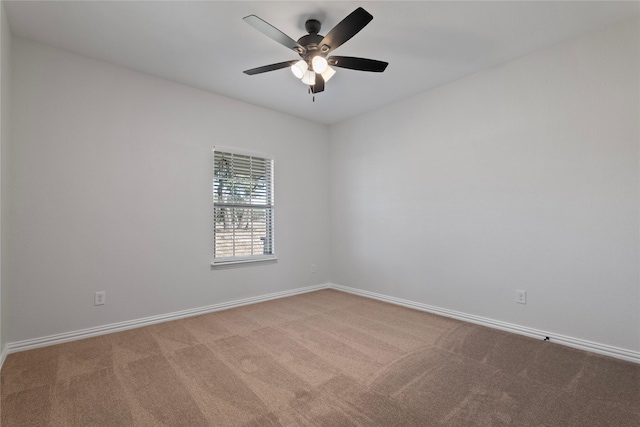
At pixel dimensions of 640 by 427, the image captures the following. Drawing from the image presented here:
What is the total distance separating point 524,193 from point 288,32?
8.55 ft

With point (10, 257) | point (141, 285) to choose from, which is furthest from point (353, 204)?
point (10, 257)

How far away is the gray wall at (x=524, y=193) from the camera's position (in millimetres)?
2391

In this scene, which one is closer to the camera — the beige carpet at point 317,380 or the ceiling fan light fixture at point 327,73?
the beige carpet at point 317,380

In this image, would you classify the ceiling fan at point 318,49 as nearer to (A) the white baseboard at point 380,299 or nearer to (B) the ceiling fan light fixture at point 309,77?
(B) the ceiling fan light fixture at point 309,77

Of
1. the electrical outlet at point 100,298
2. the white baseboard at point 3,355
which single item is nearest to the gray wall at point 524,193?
the electrical outlet at point 100,298

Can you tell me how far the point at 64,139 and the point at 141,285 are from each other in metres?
1.55

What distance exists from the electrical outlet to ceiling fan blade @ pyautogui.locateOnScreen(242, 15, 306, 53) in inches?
108

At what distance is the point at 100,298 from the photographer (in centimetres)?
286

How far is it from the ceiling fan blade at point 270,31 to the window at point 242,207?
1870 mm

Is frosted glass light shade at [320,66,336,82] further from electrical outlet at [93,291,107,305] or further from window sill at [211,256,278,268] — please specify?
electrical outlet at [93,291,107,305]

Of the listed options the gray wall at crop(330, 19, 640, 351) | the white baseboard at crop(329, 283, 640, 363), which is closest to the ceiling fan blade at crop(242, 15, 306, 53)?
the gray wall at crop(330, 19, 640, 351)

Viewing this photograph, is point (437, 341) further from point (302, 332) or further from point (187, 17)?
point (187, 17)

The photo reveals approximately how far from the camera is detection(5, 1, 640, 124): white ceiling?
2207 millimetres

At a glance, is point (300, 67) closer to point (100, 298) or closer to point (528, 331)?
point (100, 298)
